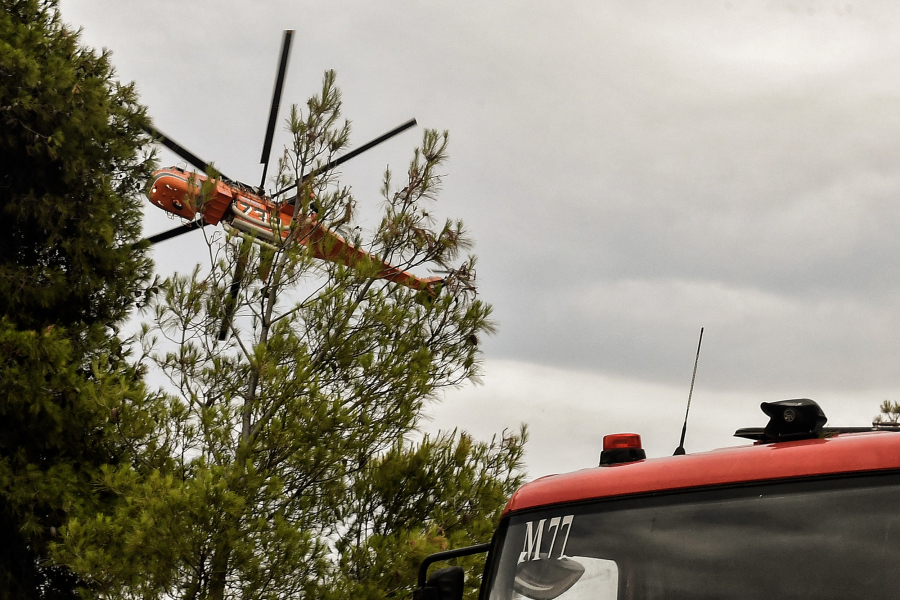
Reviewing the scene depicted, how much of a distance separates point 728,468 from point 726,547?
33 centimetres

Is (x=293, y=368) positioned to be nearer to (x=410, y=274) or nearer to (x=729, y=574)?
(x=410, y=274)

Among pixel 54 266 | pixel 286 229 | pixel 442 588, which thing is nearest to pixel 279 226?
pixel 286 229

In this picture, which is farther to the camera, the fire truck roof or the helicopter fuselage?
the helicopter fuselage

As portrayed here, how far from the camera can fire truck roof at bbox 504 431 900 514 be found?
3449 mm

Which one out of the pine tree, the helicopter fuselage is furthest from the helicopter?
the pine tree

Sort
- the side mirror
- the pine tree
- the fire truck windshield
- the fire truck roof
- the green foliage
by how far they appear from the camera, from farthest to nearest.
Result: the pine tree
the green foliage
the side mirror
the fire truck roof
the fire truck windshield

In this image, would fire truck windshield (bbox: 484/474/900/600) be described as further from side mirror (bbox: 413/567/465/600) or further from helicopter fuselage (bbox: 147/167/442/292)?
helicopter fuselage (bbox: 147/167/442/292)

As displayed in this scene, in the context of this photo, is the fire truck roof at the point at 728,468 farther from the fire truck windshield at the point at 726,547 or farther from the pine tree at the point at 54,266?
the pine tree at the point at 54,266

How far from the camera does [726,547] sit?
348cm

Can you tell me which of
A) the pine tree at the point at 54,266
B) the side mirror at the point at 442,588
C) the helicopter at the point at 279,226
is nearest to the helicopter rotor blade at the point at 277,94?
the pine tree at the point at 54,266

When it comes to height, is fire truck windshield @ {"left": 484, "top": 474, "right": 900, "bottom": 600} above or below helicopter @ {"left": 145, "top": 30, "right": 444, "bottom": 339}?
below

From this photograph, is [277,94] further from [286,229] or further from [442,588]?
[442,588]

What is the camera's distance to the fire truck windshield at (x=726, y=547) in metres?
3.25

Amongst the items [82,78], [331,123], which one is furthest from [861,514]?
[82,78]
